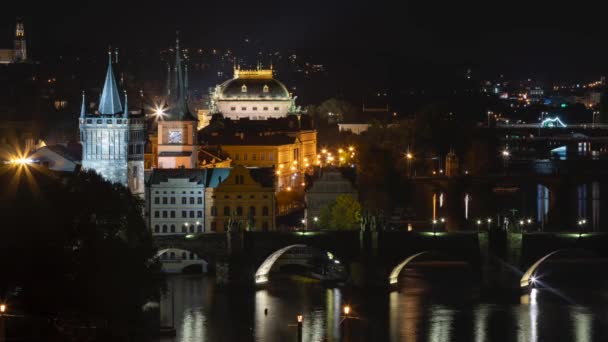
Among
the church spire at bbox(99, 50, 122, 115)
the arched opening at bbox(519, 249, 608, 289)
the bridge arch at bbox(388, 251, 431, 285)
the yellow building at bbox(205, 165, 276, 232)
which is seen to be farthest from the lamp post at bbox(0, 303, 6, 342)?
the yellow building at bbox(205, 165, 276, 232)

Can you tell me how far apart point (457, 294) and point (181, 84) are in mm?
21710

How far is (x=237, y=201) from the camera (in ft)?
247

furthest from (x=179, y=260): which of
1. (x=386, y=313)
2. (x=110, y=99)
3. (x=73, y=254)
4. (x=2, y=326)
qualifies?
(x=2, y=326)

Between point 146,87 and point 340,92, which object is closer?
point 146,87

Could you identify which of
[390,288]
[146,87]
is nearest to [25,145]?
[390,288]

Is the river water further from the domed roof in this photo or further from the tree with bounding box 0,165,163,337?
the domed roof

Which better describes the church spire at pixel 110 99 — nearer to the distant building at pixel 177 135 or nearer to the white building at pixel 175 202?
the white building at pixel 175 202

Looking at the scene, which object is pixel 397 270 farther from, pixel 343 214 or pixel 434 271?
pixel 343 214

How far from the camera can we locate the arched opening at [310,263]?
68.9 m

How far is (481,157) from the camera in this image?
A: 115 meters

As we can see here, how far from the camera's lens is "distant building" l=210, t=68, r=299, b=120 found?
116625mm

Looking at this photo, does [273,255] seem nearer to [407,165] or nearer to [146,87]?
[407,165]

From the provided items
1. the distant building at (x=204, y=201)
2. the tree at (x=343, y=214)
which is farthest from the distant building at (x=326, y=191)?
the distant building at (x=204, y=201)

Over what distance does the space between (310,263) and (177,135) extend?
13355 mm
